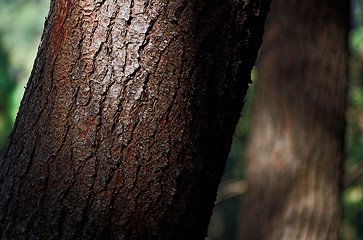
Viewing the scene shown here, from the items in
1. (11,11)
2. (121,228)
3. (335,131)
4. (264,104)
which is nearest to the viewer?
(121,228)

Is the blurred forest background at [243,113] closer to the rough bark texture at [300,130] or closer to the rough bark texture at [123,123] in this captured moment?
the rough bark texture at [300,130]

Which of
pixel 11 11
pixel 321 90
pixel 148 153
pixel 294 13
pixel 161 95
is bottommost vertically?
pixel 148 153

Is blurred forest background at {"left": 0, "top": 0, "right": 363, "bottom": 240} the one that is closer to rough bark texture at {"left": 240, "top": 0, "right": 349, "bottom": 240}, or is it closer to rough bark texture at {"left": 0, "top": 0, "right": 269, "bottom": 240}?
rough bark texture at {"left": 240, "top": 0, "right": 349, "bottom": 240}

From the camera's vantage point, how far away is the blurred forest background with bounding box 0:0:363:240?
16.8ft

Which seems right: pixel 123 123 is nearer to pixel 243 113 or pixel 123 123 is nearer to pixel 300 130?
pixel 300 130

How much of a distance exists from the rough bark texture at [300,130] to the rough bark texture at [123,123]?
209 centimetres

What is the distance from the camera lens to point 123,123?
87 centimetres

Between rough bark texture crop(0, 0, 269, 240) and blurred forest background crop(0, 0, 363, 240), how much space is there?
5.77ft

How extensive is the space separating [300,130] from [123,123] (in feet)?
7.47

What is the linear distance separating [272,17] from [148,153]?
2.65m

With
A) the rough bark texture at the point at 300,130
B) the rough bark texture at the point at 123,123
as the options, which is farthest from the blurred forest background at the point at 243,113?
the rough bark texture at the point at 123,123

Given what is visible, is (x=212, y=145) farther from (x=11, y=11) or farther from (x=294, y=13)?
(x=11, y=11)

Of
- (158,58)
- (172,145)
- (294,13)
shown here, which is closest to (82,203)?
(172,145)

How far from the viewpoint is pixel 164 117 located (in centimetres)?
88
